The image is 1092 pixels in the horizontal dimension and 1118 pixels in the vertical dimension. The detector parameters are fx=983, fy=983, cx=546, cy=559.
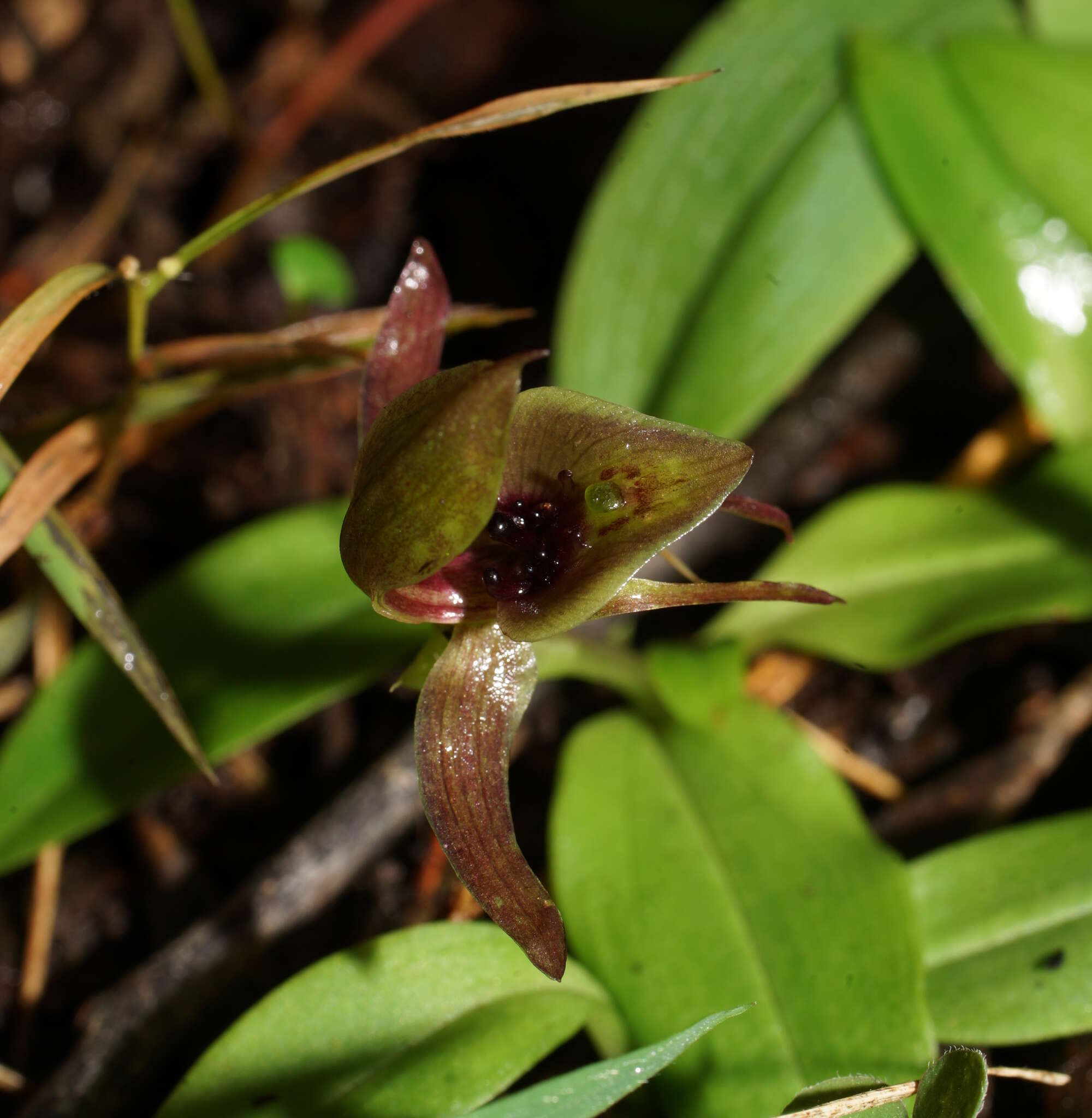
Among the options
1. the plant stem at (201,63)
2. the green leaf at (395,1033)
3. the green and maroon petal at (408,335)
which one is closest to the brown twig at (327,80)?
the plant stem at (201,63)

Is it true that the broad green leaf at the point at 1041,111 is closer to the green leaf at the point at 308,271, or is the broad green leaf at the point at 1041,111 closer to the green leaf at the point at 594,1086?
the green leaf at the point at 308,271

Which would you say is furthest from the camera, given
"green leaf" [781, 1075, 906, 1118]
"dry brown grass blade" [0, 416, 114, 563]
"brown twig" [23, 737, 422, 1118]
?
"brown twig" [23, 737, 422, 1118]

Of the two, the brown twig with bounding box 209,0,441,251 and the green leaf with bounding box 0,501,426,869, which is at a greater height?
the brown twig with bounding box 209,0,441,251

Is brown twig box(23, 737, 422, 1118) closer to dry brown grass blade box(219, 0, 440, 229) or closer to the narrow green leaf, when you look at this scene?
the narrow green leaf

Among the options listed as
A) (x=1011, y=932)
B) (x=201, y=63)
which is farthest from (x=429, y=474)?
(x=201, y=63)

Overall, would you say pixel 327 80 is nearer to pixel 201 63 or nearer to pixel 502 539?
pixel 201 63

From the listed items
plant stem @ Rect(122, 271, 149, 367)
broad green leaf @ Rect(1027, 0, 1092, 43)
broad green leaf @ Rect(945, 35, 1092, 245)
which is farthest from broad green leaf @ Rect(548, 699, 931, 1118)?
broad green leaf @ Rect(1027, 0, 1092, 43)
